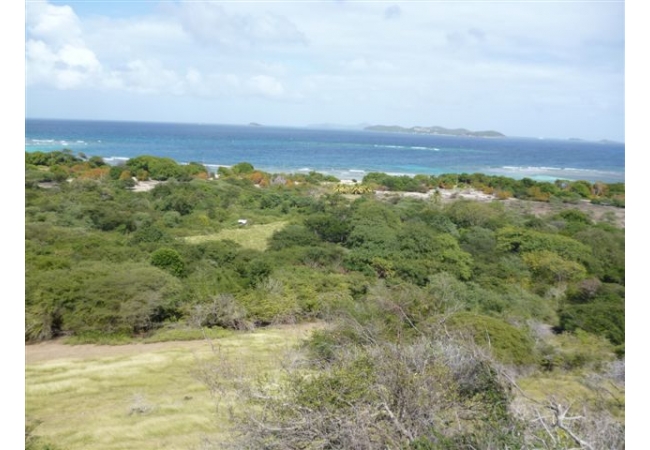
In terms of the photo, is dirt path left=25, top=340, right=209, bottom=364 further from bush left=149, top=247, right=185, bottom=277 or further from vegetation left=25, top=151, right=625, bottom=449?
bush left=149, top=247, right=185, bottom=277

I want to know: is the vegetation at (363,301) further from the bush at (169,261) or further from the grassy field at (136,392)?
the grassy field at (136,392)

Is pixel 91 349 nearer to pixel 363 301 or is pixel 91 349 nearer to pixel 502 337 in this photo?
pixel 363 301

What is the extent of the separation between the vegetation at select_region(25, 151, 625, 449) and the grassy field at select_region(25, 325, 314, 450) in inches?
32.5

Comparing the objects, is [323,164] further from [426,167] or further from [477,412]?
[477,412]

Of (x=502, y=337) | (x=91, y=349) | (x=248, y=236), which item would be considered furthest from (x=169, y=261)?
(x=502, y=337)

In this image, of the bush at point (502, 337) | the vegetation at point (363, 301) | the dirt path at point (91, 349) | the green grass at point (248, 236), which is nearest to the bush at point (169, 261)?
the vegetation at point (363, 301)

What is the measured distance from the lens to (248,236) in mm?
27828

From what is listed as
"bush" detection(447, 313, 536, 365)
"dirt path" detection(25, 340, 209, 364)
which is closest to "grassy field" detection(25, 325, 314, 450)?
"dirt path" detection(25, 340, 209, 364)

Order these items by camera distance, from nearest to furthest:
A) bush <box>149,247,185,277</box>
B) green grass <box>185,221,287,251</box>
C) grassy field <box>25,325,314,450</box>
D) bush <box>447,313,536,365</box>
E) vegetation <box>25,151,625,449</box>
A: vegetation <box>25,151,625,449</box> < grassy field <box>25,325,314,450</box> < bush <box>447,313,536,365</box> < bush <box>149,247,185,277</box> < green grass <box>185,221,287,251</box>

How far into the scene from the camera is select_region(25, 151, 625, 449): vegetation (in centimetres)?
613

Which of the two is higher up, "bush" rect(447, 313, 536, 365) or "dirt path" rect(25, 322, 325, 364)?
"bush" rect(447, 313, 536, 365)

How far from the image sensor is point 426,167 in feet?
281

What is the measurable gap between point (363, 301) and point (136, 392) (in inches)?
277

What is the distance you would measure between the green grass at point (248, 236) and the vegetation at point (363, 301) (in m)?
0.19
